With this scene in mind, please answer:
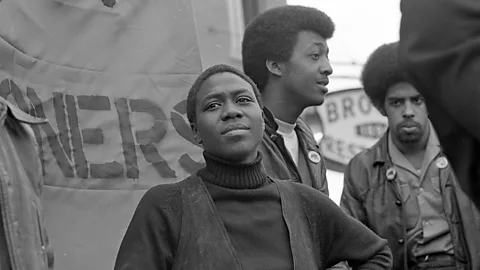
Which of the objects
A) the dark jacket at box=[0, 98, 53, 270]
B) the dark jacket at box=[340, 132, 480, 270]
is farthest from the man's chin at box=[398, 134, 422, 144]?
the dark jacket at box=[0, 98, 53, 270]

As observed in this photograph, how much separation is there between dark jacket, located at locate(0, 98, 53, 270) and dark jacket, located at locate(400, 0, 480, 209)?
211cm

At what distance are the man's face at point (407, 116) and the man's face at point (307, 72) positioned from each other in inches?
32.1

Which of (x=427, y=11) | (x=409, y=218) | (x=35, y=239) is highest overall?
(x=427, y=11)

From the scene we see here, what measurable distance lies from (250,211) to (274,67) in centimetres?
169

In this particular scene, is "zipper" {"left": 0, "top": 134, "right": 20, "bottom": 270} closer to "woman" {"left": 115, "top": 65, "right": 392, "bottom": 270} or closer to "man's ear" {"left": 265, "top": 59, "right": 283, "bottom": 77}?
"woman" {"left": 115, "top": 65, "right": 392, "bottom": 270}

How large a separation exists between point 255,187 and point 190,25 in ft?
6.47

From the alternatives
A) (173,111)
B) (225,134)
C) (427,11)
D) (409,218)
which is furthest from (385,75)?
(427,11)

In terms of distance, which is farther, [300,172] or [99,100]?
[99,100]

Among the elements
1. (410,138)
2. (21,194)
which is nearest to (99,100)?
(21,194)

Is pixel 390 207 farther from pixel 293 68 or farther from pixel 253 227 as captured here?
pixel 253 227

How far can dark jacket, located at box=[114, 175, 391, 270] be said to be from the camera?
10.2 feet

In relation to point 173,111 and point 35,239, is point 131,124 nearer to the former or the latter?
point 173,111

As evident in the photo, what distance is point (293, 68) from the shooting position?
4797 mm

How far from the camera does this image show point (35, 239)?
3611mm
